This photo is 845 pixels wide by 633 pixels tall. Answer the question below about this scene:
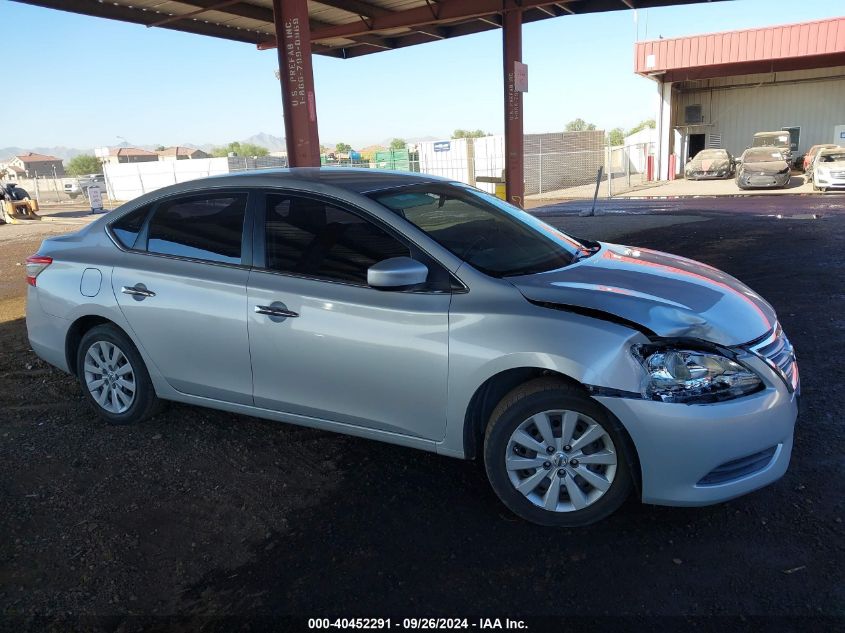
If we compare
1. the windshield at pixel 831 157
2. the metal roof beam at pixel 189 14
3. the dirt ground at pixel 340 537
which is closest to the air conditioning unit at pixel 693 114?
the windshield at pixel 831 157

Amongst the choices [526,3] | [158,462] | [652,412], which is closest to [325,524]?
[158,462]

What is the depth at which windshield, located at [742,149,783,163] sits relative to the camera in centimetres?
2328

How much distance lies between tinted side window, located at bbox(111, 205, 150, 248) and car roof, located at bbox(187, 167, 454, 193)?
1.72 feet

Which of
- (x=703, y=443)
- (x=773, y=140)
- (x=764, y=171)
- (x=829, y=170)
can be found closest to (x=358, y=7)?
(x=703, y=443)

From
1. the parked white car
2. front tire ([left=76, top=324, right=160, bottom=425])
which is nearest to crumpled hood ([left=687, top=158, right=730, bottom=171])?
the parked white car

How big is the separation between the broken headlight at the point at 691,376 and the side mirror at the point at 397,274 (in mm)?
1064

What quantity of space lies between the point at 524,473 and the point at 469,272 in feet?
3.33

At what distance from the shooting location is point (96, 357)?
170 inches

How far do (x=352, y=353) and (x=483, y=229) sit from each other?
1.16 m

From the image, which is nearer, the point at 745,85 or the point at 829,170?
the point at 829,170

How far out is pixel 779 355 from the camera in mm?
3107

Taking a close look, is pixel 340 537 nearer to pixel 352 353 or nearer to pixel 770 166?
pixel 352 353

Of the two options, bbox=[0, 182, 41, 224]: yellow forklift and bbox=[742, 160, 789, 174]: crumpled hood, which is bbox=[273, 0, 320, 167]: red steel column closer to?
bbox=[0, 182, 41, 224]: yellow forklift

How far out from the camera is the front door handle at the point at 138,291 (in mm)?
3961
